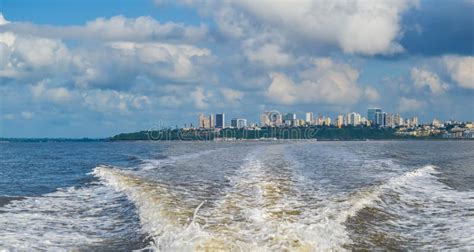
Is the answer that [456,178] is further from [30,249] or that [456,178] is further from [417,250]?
[30,249]

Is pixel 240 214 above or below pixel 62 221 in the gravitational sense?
above

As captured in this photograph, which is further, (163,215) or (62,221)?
(62,221)

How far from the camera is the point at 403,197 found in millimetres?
22156

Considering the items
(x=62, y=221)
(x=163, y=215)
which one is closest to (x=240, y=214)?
(x=163, y=215)

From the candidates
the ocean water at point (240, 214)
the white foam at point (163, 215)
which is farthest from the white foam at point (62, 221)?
the white foam at point (163, 215)

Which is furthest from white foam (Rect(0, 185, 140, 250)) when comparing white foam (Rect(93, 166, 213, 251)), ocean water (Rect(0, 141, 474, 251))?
white foam (Rect(93, 166, 213, 251))

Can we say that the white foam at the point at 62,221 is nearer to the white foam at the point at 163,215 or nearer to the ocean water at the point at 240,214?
the ocean water at the point at 240,214

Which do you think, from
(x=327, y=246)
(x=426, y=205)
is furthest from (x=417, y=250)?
(x=426, y=205)

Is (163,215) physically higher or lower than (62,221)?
higher

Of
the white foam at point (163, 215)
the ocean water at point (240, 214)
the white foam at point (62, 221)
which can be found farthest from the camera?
the white foam at point (62, 221)

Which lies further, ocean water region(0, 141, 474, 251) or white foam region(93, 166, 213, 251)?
ocean water region(0, 141, 474, 251)

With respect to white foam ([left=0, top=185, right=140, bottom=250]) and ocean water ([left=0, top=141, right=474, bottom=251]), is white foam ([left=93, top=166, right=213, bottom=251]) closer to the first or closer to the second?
ocean water ([left=0, top=141, right=474, bottom=251])

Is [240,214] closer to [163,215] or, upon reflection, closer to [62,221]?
[163,215]

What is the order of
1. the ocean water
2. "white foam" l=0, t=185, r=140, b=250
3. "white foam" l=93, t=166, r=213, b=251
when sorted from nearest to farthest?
"white foam" l=93, t=166, r=213, b=251, the ocean water, "white foam" l=0, t=185, r=140, b=250
